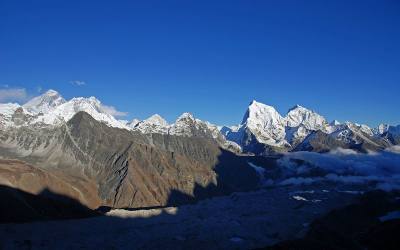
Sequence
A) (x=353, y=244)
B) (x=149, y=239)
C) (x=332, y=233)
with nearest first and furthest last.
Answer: (x=353, y=244)
(x=332, y=233)
(x=149, y=239)

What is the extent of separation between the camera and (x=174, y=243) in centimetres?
17862

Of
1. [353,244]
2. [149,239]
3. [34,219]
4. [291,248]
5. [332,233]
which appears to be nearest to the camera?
[291,248]

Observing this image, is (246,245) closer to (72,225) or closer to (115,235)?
(115,235)

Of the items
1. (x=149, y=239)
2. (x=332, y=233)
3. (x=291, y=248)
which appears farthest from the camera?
(x=149, y=239)

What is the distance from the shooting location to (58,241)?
529 ft

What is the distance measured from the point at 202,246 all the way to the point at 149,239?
19915mm

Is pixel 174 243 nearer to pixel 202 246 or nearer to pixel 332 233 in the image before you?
pixel 202 246

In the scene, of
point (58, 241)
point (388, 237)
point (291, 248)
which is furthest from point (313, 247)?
point (58, 241)

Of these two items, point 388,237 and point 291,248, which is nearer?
point 291,248

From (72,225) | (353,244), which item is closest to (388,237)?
(353,244)

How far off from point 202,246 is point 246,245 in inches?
612

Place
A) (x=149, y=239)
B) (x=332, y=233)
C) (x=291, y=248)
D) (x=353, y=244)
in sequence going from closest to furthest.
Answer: (x=291, y=248) → (x=353, y=244) → (x=332, y=233) → (x=149, y=239)

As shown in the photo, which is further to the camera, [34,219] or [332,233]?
[34,219]

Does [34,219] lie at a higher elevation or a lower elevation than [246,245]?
higher
